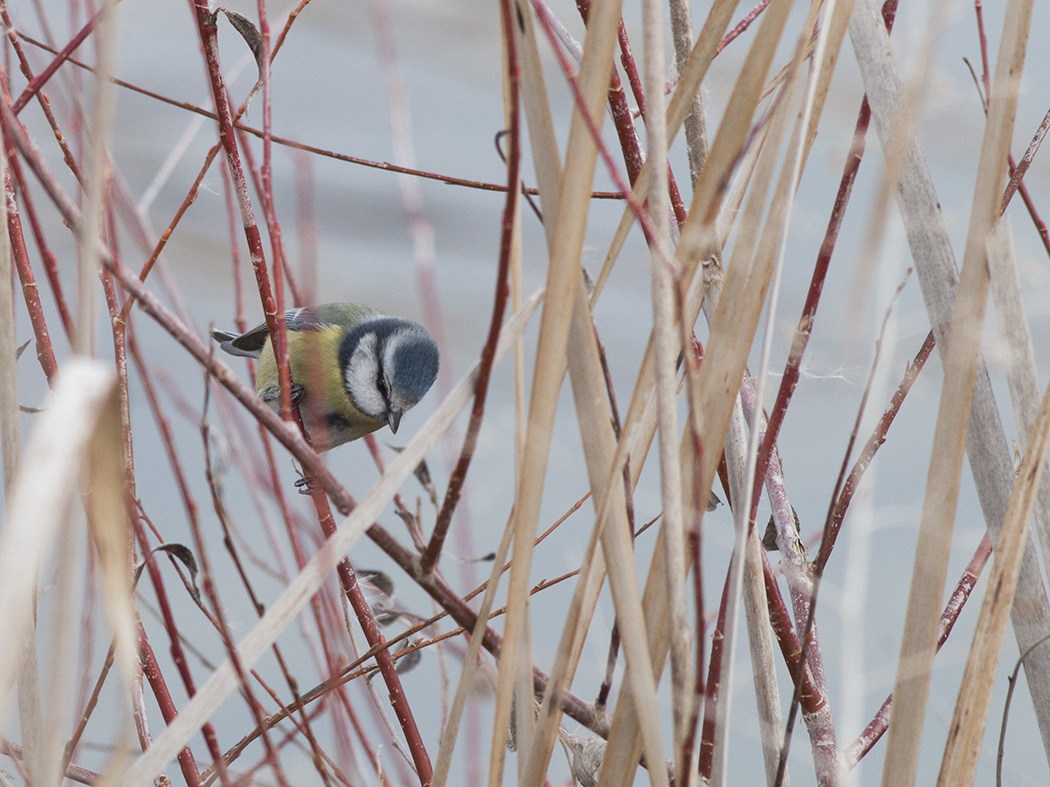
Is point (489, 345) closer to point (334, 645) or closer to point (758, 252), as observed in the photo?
point (758, 252)

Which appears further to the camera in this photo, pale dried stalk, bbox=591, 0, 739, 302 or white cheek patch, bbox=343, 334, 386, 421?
white cheek patch, bbox=343, 334, 386, 421

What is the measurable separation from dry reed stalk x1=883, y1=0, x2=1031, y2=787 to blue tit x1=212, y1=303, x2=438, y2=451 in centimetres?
89

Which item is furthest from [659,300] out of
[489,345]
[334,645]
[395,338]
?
[395,338]

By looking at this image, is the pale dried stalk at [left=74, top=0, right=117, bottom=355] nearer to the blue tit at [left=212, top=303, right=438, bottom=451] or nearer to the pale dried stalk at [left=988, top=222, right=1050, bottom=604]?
the pale dried stalk at [left=988, top=222, right=1050, bottom=604]

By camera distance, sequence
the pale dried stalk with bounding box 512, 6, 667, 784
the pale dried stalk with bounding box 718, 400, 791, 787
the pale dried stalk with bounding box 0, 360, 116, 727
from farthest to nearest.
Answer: the pale dried stalk with bounding box 718, 400, 791, 787, the pale dried stalk with bounding box 512, 6, 667, 784, the pale dried stalk with bounding box 0, 360, 116, 727

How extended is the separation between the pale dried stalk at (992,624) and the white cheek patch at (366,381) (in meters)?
1.01

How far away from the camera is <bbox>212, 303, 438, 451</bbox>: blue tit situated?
1238mm

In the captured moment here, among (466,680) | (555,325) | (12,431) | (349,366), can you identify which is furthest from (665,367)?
(349,366)

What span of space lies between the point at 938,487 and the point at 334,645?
336 mm

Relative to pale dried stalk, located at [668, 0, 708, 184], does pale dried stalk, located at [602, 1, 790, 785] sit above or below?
below

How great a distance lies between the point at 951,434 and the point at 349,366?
1.08 metres

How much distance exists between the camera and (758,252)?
0.36 m

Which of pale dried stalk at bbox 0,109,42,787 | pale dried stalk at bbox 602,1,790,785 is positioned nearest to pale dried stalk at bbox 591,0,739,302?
pale dried stalk at bbox 602,1,790,785

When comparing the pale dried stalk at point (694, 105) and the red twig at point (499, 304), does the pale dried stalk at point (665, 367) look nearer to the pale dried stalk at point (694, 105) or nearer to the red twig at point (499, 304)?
the red twig at point (499, 304)
